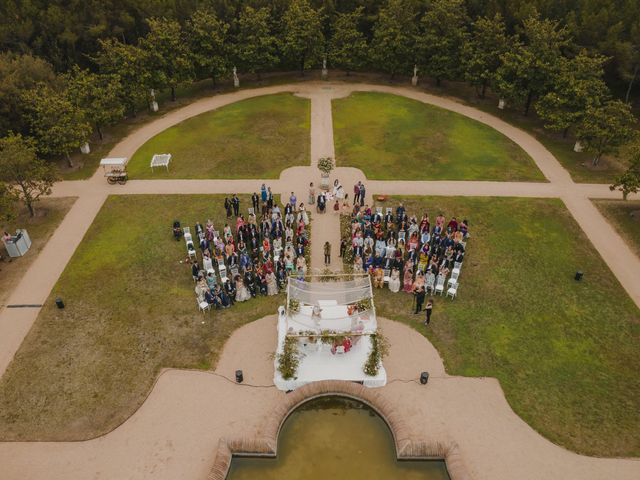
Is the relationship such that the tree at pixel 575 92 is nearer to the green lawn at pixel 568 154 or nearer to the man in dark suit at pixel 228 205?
the green lawn at pixel 568 154

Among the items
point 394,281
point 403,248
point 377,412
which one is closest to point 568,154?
point 403,248

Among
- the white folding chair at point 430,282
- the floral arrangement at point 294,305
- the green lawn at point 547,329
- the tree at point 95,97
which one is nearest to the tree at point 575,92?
the green lawn at point 547,329

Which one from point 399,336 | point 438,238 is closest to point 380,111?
point 438,238

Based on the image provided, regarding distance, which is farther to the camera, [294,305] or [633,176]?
[633,176]

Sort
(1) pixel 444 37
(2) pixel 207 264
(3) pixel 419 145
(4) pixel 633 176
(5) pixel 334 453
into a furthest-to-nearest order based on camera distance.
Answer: (1) pixel 444 37 < (3) pixel 419 145 < (4) pixel 633 176 < (2) pixel 207 264 < (5) pixel 334 453

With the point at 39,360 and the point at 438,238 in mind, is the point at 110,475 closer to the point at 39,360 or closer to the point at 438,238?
the point at 39,360

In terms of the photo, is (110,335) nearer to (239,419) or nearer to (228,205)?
(239,419)

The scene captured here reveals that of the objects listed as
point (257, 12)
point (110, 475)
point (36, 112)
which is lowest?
point (110, 475)
